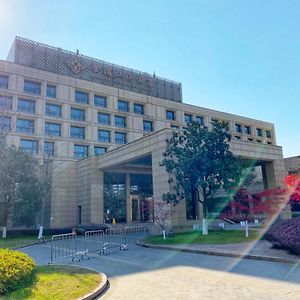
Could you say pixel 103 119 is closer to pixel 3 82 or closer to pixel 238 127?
pixel 3 82

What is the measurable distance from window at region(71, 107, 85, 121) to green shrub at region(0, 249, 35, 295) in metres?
36.6

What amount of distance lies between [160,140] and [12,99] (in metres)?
23.8

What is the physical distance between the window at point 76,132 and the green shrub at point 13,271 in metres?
35.2

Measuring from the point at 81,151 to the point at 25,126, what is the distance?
7.75 metres

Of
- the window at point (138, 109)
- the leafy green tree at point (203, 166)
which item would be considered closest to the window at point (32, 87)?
the window at point (138, 109)

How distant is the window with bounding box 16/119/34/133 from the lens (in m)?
40.0

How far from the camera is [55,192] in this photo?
38.0 m

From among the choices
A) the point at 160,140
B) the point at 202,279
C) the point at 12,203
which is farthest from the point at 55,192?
the point at 202,279

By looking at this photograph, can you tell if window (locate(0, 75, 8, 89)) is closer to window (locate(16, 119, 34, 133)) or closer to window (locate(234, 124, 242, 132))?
window (locate(16, 119, 34, 133))

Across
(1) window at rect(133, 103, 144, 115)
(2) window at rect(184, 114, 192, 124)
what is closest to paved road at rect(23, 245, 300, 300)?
(1) window at rect(133, 103, 144, 115)

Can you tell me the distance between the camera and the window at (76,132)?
143 feet

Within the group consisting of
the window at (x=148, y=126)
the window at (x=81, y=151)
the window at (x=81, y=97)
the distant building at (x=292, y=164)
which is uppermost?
the window at (x=81, y=97)

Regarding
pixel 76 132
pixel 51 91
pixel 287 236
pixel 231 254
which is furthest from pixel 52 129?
pixel 287 236

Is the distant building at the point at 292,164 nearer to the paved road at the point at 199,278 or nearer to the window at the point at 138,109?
the window at the point at 138,109
